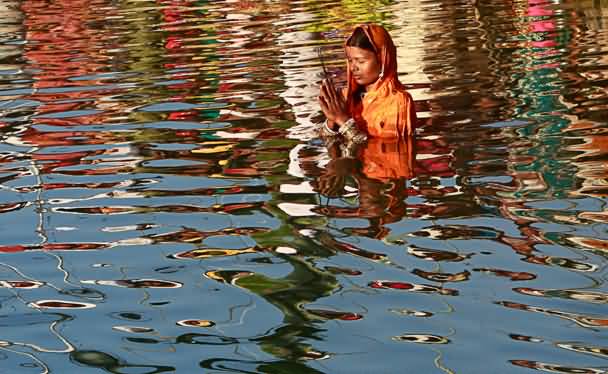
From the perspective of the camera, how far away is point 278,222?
6391 mm

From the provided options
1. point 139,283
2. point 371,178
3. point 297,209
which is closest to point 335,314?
point 139,283

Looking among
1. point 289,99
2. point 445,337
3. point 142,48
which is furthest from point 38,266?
point 142,48

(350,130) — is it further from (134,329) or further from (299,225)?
(134,329)

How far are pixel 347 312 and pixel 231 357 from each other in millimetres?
591

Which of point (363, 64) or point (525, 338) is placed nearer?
point (525, 338)

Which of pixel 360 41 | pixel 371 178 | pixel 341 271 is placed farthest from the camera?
pixel 360 41

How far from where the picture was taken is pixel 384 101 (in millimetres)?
8336

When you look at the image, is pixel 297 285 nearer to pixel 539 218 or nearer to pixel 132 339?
pixel 132 339

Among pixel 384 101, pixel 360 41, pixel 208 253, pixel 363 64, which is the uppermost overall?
pixel 360 41

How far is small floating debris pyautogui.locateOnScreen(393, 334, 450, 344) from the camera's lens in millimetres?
4547

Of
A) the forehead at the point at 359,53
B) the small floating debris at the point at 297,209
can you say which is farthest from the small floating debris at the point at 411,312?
the forehead at the point at 359,53

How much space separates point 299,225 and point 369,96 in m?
2.21

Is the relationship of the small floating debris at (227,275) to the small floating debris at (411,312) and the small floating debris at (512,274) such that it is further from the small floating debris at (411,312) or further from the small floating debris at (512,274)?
the small floating debris at (512,274)

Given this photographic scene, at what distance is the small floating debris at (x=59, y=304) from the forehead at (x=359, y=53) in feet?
11.3
